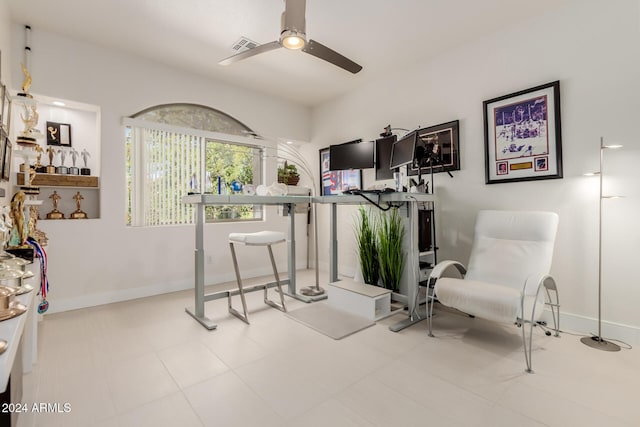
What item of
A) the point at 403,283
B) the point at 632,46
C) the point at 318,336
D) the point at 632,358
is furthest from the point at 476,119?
the point at 318,336

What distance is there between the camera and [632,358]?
6.63ft

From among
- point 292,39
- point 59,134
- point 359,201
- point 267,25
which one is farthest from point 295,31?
point 59,134

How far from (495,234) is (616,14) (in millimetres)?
1930

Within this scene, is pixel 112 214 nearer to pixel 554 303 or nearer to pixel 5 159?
pixel 5 159

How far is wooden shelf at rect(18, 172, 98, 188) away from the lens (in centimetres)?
303

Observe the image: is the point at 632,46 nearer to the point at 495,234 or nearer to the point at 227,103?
the point at 495,234

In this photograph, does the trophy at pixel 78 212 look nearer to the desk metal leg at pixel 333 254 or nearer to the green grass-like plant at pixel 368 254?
the desk metal leg at pixel 333 254

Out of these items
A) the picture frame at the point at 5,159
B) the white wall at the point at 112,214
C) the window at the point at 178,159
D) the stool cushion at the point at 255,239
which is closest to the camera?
the picture frame at the point at 5,159

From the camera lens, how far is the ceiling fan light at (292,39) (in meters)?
2.07

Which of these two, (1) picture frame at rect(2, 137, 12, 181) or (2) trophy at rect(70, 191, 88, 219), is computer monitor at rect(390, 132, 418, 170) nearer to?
(1) picture frame at rect(2, 137, 12, 181)

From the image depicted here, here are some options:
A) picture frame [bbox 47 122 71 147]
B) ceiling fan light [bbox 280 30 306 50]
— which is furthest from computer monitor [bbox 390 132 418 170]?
picture frame [bbox 47 122 71 147]

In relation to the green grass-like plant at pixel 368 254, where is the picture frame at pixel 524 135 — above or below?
above

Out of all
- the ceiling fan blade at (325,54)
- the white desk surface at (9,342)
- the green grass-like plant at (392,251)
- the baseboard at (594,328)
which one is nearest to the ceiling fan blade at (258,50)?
the ceiling fan blade at (325,54)

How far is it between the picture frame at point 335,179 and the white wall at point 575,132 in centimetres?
139
